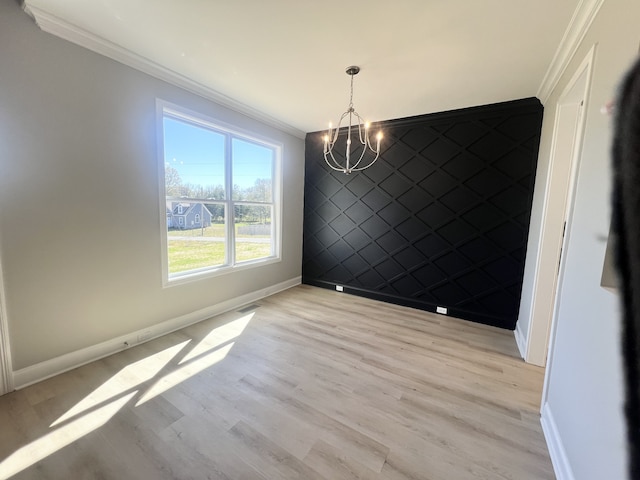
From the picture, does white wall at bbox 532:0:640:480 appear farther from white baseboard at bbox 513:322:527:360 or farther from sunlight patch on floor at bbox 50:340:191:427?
sunlight patch on floor at bbox 50:340:191:427

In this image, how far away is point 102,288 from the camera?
7.60ft

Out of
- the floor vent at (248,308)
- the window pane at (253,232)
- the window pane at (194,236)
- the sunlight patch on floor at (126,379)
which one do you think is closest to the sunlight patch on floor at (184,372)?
→ the sunlight patch on floor at (126,379)

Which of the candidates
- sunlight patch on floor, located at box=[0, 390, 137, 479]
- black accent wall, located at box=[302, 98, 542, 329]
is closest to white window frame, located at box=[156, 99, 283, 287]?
black accent wall, located at box=[302, 98, 542, 329]

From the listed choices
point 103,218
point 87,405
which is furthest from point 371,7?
point 87,405

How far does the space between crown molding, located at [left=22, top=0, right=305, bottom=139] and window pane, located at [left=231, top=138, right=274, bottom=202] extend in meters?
0.49

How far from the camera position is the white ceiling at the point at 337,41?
1716 millimetres

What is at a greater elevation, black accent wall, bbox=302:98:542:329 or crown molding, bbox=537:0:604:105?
crown molding, bbox=537:0:604:105

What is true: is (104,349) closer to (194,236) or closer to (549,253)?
(194,236)

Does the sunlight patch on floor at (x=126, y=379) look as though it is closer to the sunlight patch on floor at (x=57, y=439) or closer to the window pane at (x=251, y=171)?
the sunlight patch on floor at (x=57, y=439)

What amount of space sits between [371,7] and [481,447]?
281 centimetres

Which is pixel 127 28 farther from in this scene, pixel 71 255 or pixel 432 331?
pixel 432 331

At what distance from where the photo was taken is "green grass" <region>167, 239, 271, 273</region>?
2.90 metres

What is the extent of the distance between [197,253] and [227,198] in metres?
0.80

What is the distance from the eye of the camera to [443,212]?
3.43 m
